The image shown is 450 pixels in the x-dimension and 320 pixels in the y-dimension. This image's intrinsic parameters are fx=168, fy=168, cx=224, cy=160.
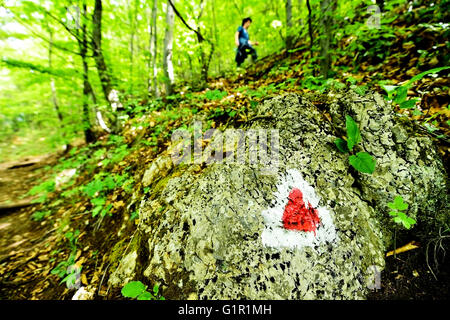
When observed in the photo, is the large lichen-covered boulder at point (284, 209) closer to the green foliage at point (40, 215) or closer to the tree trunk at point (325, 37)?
the tree trunk at point (325, 37)

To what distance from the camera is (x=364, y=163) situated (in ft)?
5.26

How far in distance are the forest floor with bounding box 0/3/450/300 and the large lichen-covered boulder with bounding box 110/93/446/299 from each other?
25 cm

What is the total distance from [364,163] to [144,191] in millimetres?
2898

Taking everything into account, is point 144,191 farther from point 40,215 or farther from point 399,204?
point 40,215

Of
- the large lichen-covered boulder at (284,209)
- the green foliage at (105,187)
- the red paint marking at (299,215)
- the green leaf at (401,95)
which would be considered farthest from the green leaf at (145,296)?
the green leaf at (401,95)

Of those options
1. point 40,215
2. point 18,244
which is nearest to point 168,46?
point 40,215

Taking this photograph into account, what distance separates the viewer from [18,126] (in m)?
17.2

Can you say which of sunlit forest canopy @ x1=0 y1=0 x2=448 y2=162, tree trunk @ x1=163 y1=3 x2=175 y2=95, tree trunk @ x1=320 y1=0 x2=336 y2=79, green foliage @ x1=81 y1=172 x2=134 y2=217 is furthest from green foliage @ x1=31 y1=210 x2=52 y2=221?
tree trunk @ x1=320 y1=0 x2=336 y2=79

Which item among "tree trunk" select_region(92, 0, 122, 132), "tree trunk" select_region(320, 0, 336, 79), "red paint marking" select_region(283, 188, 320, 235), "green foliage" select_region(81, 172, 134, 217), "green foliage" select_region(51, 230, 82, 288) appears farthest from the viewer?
"tree trunk" select_region(92, 0, 122, 132)

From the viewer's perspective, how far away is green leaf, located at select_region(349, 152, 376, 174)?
1.58 metres

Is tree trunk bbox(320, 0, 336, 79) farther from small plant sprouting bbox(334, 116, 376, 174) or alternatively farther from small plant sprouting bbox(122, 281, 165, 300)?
small plant sprouting bbox(122, 281, 165, 300)

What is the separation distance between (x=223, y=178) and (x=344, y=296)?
1495mm
